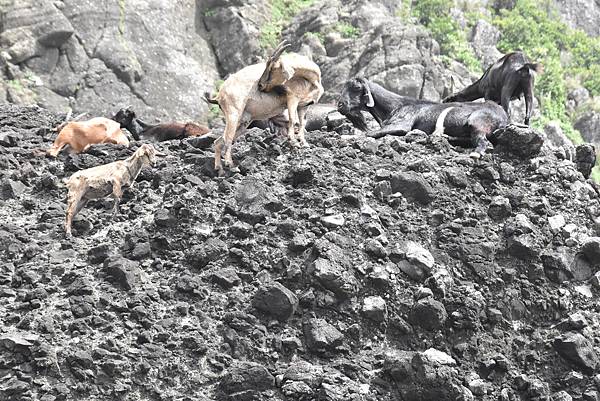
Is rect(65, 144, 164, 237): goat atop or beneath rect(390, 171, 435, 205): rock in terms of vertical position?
beneath

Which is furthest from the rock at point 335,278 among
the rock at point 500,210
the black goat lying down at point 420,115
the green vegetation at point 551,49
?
the green vegetation at point 551,49

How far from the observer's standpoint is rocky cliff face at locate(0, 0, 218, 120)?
2575cm

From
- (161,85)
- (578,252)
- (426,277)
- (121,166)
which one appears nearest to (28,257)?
(121,166)

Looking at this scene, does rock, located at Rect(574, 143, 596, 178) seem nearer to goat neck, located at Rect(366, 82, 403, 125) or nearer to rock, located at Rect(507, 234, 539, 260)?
rock, located at Rect(507, 234, 539, 260)

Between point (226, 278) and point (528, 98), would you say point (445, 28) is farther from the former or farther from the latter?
point (226, 278)

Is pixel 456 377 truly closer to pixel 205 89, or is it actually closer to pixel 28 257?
pixel 28 257

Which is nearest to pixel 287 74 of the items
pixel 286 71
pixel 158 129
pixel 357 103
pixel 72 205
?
pixel 286 71

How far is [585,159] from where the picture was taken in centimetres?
1152

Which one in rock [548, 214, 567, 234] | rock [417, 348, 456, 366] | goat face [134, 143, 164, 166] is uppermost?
goat face [134, 143, 164, 166]

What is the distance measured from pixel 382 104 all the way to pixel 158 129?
3.86 meters

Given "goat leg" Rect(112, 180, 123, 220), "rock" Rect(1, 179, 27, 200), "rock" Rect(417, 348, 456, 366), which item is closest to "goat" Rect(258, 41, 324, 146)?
"goat leg" Rect(112, 180, 123, 220)

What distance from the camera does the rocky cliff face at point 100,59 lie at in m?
25.8

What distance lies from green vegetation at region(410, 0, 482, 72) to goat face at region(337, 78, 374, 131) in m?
22.9

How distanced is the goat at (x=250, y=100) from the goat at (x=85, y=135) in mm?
2636
